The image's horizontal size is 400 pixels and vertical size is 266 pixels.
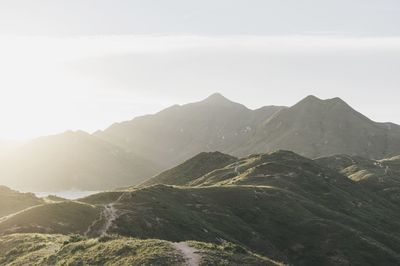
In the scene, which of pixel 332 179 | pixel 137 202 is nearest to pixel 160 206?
pixel 137 202

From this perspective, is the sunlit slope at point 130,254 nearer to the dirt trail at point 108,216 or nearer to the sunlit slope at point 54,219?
the sunlit slope at point 54,219

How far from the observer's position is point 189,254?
123 feet

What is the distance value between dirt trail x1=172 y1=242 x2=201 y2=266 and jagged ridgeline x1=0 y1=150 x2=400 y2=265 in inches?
3.2

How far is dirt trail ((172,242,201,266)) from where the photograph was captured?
35.6 metres

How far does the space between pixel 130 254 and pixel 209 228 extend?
6010cm

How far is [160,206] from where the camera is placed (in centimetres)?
10344

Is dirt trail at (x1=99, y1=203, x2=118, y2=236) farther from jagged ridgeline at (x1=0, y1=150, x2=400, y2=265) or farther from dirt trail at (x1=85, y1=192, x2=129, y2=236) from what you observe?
jagged ridgeline at (x1=0, y1=150, x2=400, y2=265)

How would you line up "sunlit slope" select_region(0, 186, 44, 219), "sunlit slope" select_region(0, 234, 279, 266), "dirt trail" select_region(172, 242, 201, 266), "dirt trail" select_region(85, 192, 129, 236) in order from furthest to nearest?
"sunlit slope" select_region(0, 186, 44, 219) → "dirt trail" select_region(85, 192, 129, 236) → "sunlit slope" select_region(0, 234, 279, 266) → "dirt trail" select_region(172, 242, 201, 266)

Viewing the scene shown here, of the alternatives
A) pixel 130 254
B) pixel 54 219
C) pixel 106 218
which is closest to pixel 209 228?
pixel 106 218

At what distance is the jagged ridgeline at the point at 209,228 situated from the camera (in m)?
40.4

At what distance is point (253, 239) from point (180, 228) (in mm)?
20641

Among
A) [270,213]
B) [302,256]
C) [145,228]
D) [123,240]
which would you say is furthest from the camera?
[270,213]

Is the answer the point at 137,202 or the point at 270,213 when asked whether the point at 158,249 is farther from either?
the point at 270,213

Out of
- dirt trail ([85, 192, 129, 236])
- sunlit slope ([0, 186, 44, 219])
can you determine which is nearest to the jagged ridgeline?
dirt trail ([85, 192, 129, 236])
